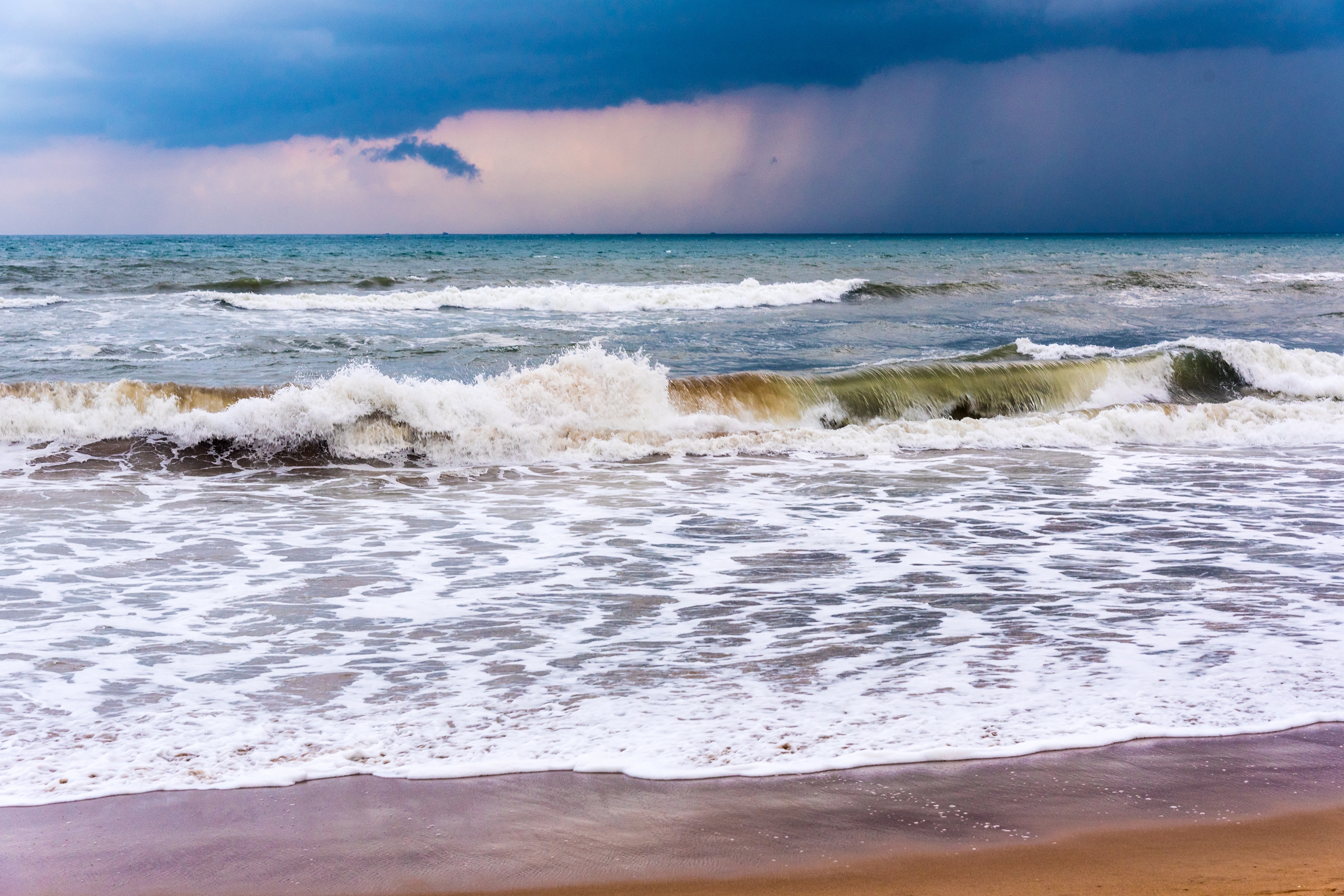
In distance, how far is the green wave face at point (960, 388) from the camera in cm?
1167

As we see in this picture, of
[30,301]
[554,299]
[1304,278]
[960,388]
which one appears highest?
[1304,278]

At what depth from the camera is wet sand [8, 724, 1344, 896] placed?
2479 mm

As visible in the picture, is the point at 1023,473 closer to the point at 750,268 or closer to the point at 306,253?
the point at 750,268

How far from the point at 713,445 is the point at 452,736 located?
6675 millimetres

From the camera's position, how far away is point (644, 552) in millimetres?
6000

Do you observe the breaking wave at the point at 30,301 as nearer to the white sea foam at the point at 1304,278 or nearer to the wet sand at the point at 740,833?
the wet sand at the point at 740,833

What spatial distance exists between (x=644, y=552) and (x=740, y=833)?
3.35 metres

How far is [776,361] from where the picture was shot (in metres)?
14.6

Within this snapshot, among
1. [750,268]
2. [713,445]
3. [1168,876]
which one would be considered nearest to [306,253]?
[750,268]

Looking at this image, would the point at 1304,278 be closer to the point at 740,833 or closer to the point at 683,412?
the point at 683,412

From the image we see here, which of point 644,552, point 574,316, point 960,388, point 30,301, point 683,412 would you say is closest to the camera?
point 644,552

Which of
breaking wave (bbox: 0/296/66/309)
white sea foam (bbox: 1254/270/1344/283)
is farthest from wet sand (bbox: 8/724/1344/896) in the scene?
white sea foam (bbox: 1254/270/1344/283)

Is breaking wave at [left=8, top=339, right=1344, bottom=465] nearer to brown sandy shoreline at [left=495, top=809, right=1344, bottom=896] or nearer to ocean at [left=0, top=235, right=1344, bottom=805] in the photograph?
ocean at [left=0, top=235, right=1344, bottom=805]

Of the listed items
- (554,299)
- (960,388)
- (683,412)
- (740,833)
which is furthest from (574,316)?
(740,833)
